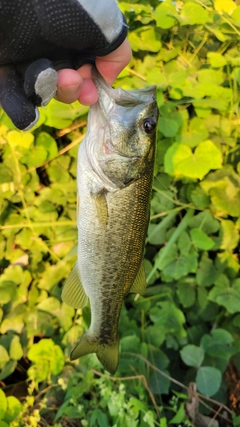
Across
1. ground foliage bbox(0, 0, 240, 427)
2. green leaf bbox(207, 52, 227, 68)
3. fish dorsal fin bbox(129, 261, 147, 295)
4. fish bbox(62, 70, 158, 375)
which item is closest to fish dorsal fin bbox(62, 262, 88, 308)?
fish bbox(62, 70, 158, 375)

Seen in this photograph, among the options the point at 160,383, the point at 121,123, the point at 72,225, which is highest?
the point at 121,123

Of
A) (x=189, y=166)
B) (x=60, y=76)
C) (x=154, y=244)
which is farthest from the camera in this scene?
(x=154, y=244)

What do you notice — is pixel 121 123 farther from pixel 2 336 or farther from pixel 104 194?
pixel 2 336

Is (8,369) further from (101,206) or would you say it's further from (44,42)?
(44,42)

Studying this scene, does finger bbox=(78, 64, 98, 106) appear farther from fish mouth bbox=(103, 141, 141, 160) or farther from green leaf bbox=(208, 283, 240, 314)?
green leaf bbox=(208, 283, 240, 314)

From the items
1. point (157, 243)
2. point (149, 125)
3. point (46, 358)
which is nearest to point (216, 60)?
point (149, 125)

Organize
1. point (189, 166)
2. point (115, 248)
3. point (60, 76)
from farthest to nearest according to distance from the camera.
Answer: point (189, 166), point (115, 248), point (60, 76)

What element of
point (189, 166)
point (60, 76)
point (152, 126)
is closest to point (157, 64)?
point (189, 166)

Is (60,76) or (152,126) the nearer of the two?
(60,76)
